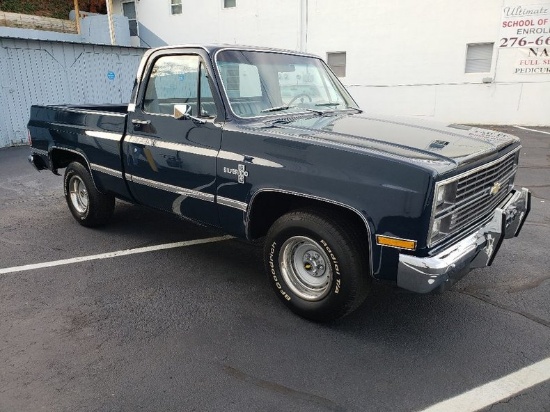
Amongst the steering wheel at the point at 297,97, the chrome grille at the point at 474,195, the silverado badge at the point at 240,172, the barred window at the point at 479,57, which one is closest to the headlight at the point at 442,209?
the chrome grille at the point at 474,195

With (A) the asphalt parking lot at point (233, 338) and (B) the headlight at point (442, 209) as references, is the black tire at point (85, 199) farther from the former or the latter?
(B) the headlight at point (442, 209)

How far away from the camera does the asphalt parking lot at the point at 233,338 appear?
8.66 feet

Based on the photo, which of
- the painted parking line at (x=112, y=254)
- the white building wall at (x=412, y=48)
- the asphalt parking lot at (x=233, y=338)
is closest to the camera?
→ the asphalt parking lot at (x=233, y=338)

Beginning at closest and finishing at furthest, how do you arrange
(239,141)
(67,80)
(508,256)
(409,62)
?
(239,141) → (508,256) → (67,80) → (409,62)

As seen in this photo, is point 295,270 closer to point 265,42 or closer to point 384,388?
point 384,388

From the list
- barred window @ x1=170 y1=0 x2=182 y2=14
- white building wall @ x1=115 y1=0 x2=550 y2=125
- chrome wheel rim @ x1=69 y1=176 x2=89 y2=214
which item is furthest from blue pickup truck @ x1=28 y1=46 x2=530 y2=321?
barred window @ x1=170 y1=0 x2=182 y2=14

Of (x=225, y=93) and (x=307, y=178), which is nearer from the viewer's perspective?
(x=307, y=178)

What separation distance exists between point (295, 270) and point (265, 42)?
16.2 meters

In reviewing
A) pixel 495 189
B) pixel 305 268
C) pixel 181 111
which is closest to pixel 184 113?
pixel 181 111

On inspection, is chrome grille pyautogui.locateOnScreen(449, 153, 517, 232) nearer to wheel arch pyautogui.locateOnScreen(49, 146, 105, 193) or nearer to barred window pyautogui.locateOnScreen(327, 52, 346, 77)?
wheel arch pyautogui.locateOnScreen(49, 146, 105, 193)

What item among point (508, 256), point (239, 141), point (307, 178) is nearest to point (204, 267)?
point (239, 141)

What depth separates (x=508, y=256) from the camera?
459 centimetres

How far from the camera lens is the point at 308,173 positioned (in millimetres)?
3033

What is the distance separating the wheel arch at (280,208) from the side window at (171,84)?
1.05 metres
